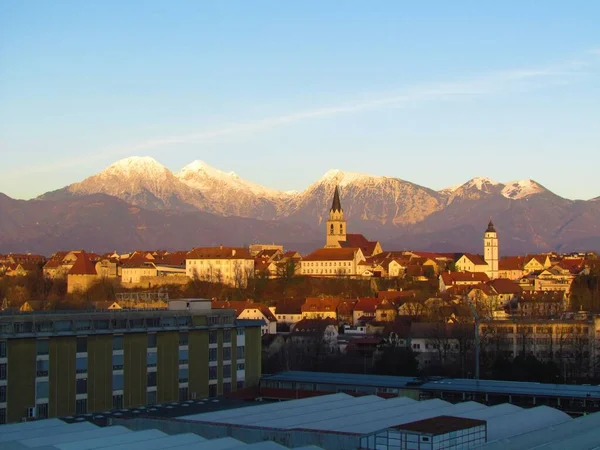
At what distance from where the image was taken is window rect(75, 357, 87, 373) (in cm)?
2609

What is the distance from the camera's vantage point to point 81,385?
2616 cm

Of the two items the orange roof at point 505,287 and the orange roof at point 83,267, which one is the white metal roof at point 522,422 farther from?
the orange roof at point 83,267

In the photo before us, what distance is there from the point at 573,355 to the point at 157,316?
2379 centimetres

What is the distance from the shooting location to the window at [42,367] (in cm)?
2542

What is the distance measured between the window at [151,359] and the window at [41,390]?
9.78 ft

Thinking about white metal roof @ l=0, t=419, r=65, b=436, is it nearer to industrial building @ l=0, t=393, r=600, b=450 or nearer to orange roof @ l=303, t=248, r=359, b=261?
industrial building @ l=0, t=393, r=600, b=450

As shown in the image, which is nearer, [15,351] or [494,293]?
[15,351]

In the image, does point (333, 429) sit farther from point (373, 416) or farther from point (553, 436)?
point (553, 436)

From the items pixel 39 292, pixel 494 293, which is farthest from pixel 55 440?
pixel 39 292

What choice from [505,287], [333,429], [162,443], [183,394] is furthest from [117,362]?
[505,287]

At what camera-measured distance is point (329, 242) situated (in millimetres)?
97562

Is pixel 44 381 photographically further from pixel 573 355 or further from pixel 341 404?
pixel 573 355

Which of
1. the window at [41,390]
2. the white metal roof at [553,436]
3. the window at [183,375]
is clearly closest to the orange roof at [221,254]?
the window at [183,375]

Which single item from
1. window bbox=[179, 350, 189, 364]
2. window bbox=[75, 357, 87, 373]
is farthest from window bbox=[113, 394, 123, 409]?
window bbox=[179, 350, 189, 364]
